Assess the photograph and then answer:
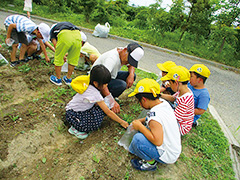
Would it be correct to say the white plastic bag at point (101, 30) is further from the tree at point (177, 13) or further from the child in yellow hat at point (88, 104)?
the child in yellow hat at point (88, 104)

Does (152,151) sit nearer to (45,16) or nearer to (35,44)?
(35,44)

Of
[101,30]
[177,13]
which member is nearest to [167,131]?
[101,30]

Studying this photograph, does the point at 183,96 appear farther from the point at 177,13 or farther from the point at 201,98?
the point at 177,13

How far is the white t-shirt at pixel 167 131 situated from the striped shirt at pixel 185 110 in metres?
0.52

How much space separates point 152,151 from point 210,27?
25.5 ft

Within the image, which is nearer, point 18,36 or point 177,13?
point 18,36

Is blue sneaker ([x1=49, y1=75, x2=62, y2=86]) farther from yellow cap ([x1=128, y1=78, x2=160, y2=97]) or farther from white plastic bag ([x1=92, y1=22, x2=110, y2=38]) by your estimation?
white plastic bag ([x1=92, y1=22, x2=110, y2=38])

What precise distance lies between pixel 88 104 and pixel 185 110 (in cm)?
136

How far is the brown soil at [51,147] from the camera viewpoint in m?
1.86

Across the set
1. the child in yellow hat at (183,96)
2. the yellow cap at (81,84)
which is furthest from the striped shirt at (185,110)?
the yellow cap at (81,84)

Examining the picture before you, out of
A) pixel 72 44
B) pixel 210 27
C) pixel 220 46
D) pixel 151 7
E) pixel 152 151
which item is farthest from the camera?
pixel 151 7

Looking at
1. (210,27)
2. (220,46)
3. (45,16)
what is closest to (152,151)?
(210,27)

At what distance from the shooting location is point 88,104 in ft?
7.60

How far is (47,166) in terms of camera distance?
6.26 feet
